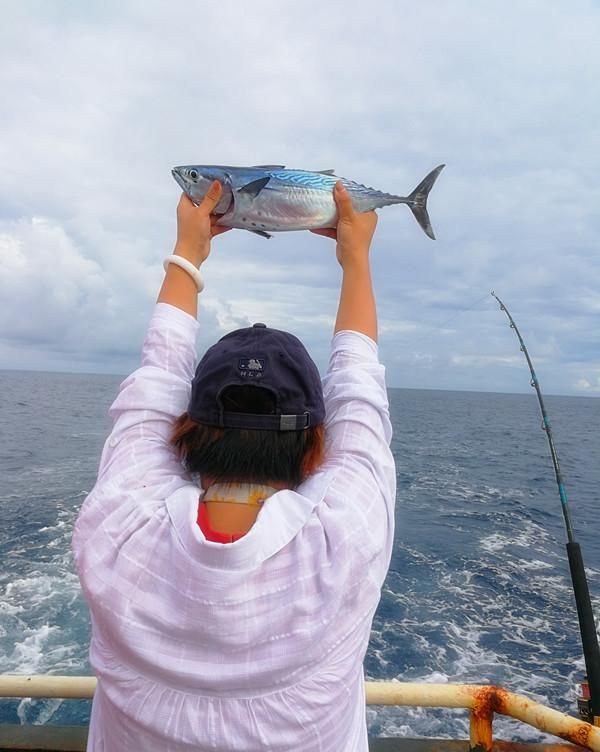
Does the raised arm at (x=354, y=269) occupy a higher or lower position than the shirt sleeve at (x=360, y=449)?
higher

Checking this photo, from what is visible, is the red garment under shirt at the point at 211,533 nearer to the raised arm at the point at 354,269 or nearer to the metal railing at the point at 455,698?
the raised arm at the point at 354,269

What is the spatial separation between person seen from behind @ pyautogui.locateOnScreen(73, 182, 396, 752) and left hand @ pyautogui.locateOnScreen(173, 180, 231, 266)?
0.46 m

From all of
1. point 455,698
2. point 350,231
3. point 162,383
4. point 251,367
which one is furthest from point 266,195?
point 455,698

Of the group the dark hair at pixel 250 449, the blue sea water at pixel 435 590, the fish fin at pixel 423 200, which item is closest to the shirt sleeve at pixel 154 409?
the dark hair at pixel 250 449

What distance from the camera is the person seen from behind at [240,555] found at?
1225 millimetres

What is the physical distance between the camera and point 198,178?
2465 mm

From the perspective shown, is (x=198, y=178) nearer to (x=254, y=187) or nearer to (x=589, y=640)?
(x=254, y=187)

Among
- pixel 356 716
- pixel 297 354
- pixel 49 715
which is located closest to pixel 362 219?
pixel 297 354

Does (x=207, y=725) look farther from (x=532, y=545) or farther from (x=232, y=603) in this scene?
(x=532, y=545)

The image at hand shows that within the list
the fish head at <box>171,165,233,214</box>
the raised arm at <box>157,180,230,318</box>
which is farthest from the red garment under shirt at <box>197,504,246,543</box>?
the fish head at <box>171,165,233,214</box>

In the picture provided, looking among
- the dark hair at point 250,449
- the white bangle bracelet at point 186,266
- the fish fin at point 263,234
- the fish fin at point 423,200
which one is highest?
the fish fin at point 423,200

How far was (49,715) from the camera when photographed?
23.1 feet

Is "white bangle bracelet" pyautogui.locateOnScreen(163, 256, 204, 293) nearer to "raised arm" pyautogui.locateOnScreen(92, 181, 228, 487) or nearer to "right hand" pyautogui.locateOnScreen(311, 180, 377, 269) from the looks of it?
"raised arm" pyautogui.locateOnScreen(92, 181, 228, 487)

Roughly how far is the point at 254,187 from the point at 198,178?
0.30 meters
